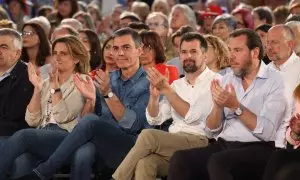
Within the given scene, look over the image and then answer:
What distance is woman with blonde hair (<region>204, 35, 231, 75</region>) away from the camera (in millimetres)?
9742

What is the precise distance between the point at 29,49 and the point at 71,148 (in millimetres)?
2252

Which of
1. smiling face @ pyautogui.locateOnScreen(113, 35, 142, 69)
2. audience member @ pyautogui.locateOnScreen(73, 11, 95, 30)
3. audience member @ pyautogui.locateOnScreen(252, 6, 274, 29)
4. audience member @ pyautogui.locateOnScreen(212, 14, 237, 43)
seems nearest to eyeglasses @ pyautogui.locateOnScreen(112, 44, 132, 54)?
smiling face @ pyautogui.locateOnScreen(113, 35, 142, 69)

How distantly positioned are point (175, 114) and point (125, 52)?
83 centimetres

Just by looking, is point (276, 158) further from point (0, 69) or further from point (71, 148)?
point (0, 69)

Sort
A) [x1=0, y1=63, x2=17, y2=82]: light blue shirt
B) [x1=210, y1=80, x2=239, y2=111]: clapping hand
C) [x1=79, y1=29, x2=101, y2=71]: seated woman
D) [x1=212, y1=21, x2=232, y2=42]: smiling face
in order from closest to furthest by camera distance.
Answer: [x1=210, y1=80, x2=239, y2=111]: clapping hand < [x1=0, y1=63, x2=17, y2=82]: light blue shirt < [x1=79, y1=29, x2=101, y2=71]: seated woman < [x1=212, y1=21, x2=232, y2=42]: smiling face

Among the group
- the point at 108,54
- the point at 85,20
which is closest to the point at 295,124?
the point at 108,54

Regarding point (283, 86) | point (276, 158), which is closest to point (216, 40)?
point (283, 86)

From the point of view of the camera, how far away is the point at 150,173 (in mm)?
8422

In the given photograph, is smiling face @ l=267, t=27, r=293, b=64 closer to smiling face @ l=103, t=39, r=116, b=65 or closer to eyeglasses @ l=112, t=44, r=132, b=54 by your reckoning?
eyeglasses @ l=112, t=44, r=132, b=54

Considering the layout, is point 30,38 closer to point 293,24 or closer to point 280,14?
point 293,24

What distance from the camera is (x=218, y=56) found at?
9.83 metres

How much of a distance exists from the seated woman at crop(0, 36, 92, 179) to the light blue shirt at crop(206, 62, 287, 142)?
1.31 m

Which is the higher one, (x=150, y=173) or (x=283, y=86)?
(x=283, y=86)

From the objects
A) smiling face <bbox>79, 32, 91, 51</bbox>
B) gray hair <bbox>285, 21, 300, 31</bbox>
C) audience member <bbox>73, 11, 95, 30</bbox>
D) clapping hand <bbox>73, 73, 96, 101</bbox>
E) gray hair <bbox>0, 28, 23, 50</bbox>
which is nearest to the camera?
clapping hand <bbox>73, 73, 96, 101</bbox>
